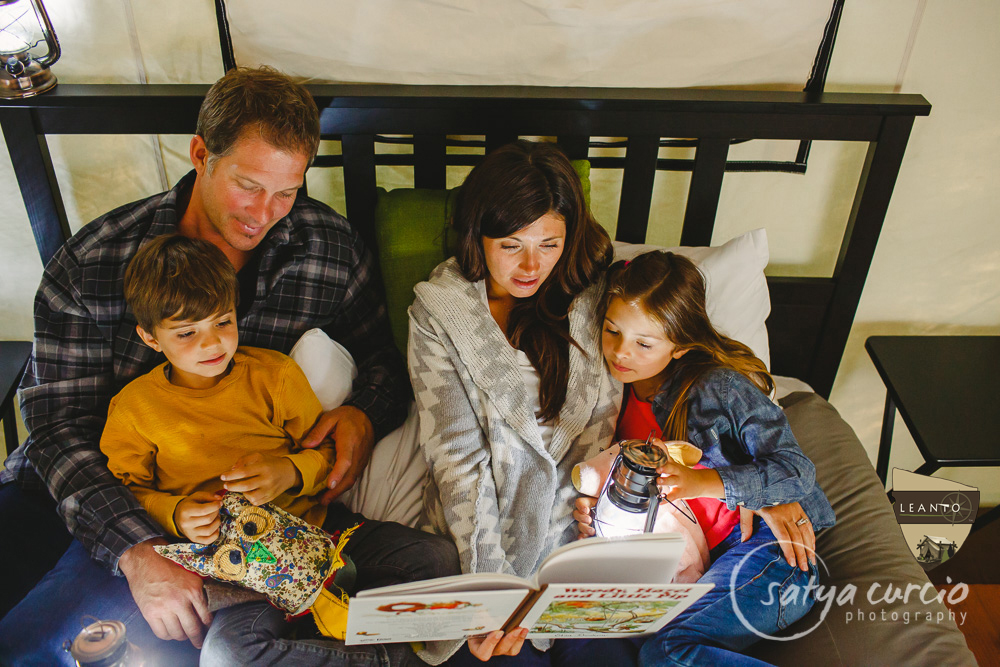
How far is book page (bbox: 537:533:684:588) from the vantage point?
3.30ft

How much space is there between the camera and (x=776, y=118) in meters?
1.59

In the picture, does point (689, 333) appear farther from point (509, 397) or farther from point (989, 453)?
point (989, 453)

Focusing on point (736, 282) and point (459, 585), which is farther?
point (736, 282)

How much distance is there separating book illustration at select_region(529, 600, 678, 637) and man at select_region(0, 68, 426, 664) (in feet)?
1.72

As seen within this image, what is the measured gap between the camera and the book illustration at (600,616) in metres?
1.11

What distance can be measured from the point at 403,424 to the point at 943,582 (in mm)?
1749

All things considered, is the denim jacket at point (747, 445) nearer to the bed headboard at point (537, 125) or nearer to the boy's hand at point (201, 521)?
the bed headboard at point (537, 125)

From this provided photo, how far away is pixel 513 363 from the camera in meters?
1.45

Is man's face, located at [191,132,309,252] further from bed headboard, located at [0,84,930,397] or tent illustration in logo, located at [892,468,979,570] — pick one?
tent illustration in logo, located at [892,468,979,570]

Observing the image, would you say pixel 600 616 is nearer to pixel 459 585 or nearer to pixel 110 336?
pixel 459 585

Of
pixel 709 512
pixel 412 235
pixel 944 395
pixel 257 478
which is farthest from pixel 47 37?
pixel 944 395

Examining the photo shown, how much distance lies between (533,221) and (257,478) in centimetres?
70

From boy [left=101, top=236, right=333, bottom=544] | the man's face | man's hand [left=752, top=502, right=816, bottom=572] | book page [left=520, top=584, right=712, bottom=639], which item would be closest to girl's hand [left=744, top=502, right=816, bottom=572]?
man's hand [left=752, top=502, right=816, bottom=572]

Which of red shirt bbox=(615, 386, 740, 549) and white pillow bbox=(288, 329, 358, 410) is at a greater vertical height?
white pillow bbox=(288, 329, 358, 410)
